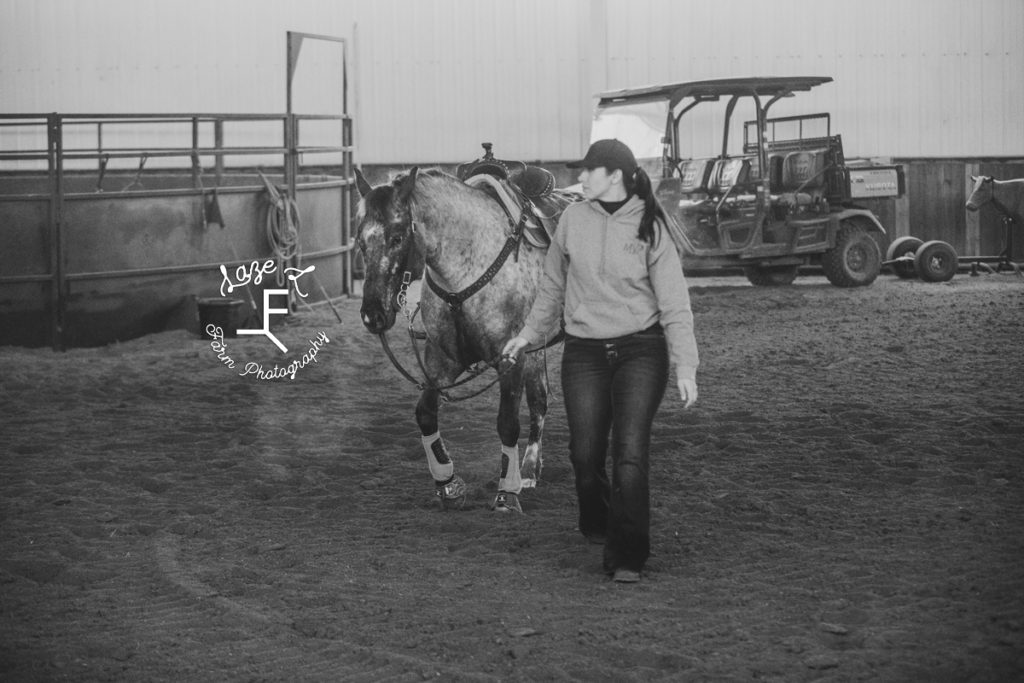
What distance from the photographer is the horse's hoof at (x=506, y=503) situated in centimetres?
579

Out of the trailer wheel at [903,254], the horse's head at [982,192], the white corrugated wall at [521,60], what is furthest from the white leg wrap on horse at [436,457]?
the white corrugated wall at [521,60]

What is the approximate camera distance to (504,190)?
6.19 m

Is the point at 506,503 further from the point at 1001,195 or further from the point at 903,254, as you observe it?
the point at 1001,195

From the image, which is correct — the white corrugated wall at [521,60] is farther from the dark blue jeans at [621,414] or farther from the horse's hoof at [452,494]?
the dark blue jeans at [621,414]

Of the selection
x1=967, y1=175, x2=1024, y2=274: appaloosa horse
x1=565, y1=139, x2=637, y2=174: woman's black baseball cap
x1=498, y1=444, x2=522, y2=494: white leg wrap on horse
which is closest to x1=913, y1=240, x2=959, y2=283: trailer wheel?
x1=967, y1=175, x2=1024, y2=274: appaloosa horse

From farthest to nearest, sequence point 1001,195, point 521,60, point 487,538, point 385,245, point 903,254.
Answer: point 521,60 < point 903,254 < point 1001,195 < point 385,245 < point 487,538

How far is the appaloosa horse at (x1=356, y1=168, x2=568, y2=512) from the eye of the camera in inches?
219

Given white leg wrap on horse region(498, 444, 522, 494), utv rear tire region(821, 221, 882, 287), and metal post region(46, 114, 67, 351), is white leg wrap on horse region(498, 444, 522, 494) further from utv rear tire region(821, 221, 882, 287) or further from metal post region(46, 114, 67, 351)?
utv rear tire region(821, 221, 882, 287)

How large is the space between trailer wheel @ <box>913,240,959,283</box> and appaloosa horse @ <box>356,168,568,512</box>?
36.7 ft

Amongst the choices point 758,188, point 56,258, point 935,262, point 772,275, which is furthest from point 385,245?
point 935,262

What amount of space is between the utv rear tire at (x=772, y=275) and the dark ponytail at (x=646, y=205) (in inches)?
452

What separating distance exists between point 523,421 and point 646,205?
351 cm

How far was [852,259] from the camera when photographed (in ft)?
51.5

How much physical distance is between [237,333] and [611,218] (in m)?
7.89
